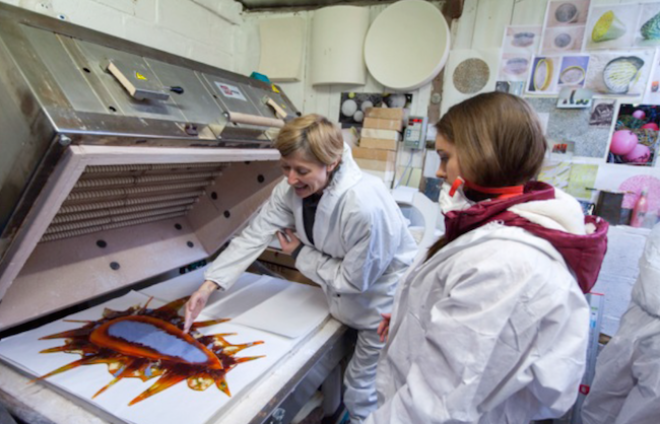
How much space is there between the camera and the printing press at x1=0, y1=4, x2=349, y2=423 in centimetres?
70

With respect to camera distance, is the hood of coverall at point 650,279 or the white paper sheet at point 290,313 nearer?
the white paper sheet at point 290,313

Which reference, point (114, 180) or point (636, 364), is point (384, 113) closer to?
point (114, 180)

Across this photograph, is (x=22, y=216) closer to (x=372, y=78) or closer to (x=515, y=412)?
(x=515, y=412)

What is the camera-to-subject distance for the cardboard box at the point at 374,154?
2000 millimetres

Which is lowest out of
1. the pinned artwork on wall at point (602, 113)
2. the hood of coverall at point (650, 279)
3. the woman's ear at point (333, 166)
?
the hood of coverall at point (650, 279)

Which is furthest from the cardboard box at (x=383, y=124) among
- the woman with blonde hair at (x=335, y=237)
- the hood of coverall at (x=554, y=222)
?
the hood of coverall at (x=554, y=222)

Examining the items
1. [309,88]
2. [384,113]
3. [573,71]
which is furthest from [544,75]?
[309,88]

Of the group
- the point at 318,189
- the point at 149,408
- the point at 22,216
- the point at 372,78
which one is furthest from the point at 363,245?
the point at 372,78

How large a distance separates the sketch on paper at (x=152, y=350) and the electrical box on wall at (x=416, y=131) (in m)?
1.48

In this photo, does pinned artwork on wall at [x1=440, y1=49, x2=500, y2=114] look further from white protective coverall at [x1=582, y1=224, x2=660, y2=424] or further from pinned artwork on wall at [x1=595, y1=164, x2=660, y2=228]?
white protective coverall at [x1=582, y1=224, x2=660, y2=424]

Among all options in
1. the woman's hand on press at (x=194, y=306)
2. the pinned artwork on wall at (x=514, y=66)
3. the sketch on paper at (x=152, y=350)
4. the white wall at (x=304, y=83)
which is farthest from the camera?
the white wall at (x=304, y=83)

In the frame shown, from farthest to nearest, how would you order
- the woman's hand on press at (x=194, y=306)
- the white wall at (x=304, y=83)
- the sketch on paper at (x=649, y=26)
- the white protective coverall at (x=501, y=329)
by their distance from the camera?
the white wall at (x=304, y=83), the sketch on paper at (x=649, y=26), the woman's hand on press at (x=194, y=306), the white protective coverall at (x=501, y=329)

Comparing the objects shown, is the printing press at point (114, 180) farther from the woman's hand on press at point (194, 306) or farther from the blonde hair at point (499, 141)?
the blonde hair at point (499, 141)

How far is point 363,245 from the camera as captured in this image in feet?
3.95
